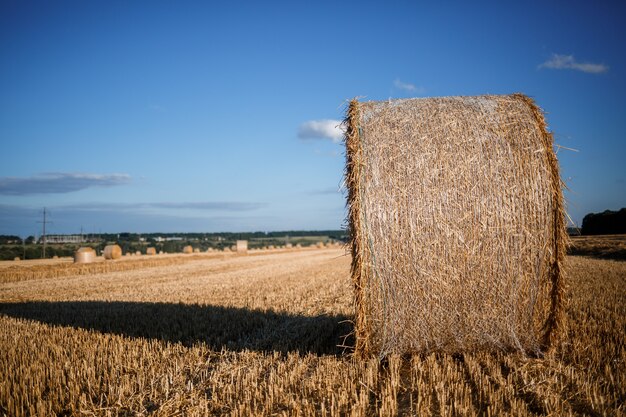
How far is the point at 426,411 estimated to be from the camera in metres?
3.55

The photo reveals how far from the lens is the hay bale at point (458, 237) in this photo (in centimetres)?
457

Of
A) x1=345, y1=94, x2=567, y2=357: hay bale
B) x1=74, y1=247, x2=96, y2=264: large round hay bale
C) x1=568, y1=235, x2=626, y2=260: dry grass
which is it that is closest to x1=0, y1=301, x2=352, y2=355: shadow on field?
x1=345, y1=94, x2=567, y2=357: hay bale

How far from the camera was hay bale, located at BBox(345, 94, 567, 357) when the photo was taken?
15.0ft

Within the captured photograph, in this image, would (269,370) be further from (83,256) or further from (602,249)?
(602,249)

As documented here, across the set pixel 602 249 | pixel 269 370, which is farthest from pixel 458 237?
pixel 602 249

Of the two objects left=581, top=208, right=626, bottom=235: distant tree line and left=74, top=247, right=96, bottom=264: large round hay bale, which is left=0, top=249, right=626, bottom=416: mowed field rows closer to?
left=74, top=247, right=96, bottom=264: large round hay bale

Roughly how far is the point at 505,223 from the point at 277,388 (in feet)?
10.1

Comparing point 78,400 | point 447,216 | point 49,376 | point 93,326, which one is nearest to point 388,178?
point 447,216

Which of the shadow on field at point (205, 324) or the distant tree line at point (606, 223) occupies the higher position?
the distant tree line at point (606, 223)

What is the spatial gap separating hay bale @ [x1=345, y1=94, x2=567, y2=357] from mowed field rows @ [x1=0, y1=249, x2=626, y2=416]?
39 centimetres

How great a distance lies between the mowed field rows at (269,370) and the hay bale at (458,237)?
0.39 m

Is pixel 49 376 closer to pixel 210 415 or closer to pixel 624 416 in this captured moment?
pixel 210 415

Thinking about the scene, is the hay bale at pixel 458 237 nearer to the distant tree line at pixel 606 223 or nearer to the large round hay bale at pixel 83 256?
the large round hay bale at pixel 83 256

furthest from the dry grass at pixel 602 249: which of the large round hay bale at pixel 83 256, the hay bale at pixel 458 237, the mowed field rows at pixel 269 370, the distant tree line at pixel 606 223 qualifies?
the large round hay bale at pixel 83 256
